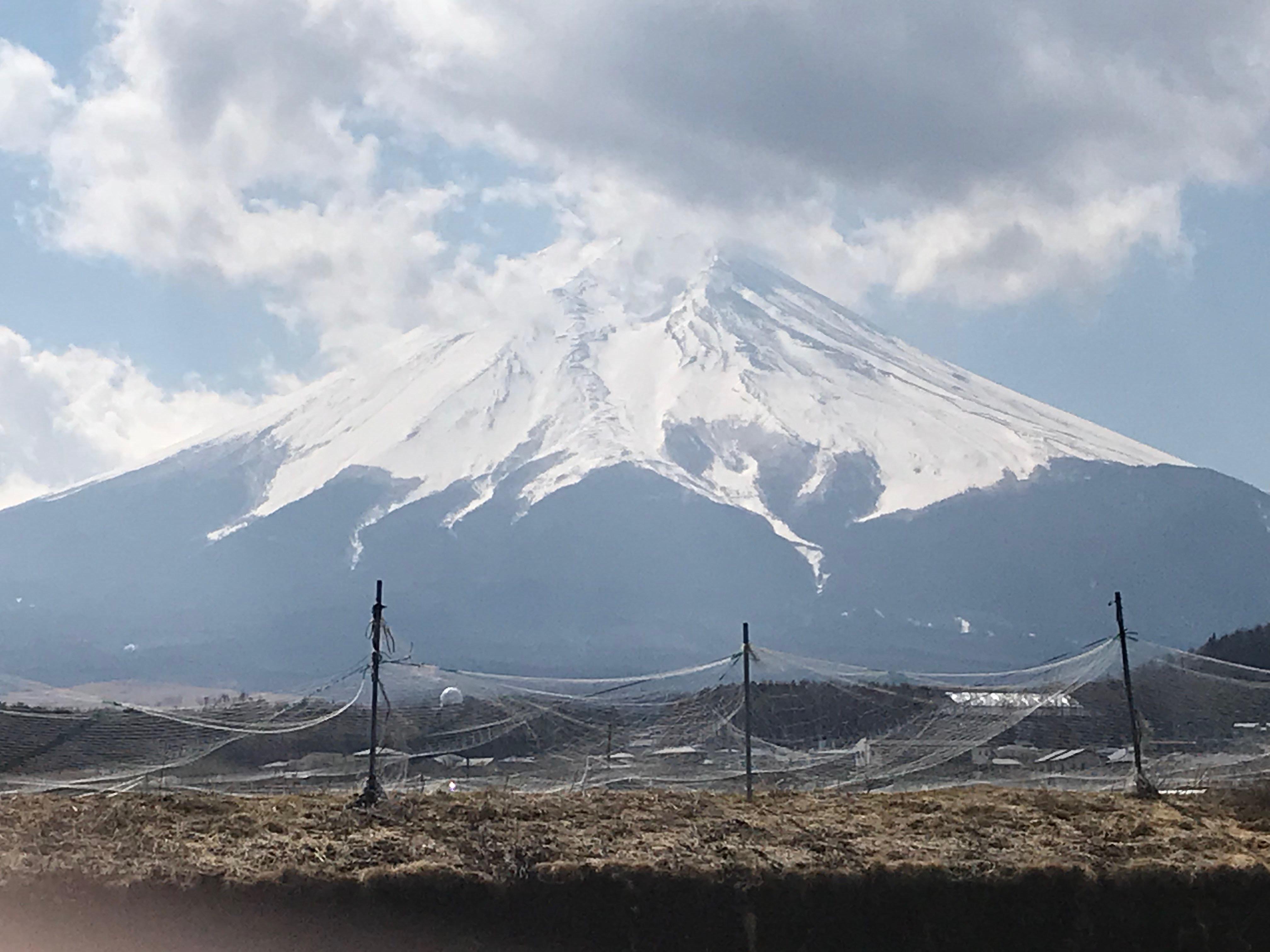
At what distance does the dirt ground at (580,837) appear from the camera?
11.4 m

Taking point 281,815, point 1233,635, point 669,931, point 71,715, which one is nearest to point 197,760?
point 71,715

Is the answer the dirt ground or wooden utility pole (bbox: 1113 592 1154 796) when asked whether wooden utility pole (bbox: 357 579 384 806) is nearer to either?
the dirt ground

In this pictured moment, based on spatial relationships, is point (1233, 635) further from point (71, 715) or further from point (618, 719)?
point (71, 715)

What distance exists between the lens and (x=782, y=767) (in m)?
25.2

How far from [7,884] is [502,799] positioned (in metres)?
5.23

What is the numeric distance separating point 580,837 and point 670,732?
1344 cm

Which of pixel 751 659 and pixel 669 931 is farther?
pixel 751 659

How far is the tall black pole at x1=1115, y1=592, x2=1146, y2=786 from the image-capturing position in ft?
56.0

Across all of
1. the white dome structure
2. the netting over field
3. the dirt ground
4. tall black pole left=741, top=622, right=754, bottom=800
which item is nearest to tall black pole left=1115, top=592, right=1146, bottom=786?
the netting over field

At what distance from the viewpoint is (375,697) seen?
50.6 ft

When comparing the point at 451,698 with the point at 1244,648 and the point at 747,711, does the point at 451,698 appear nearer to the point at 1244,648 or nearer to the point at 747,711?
the point at 747,711

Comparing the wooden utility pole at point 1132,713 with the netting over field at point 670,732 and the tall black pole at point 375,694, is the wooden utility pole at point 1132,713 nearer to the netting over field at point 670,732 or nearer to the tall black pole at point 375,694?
the netting over field at point 670,732

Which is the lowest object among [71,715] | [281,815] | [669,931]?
[669,931]

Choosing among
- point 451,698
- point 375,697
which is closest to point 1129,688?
point 375,697
